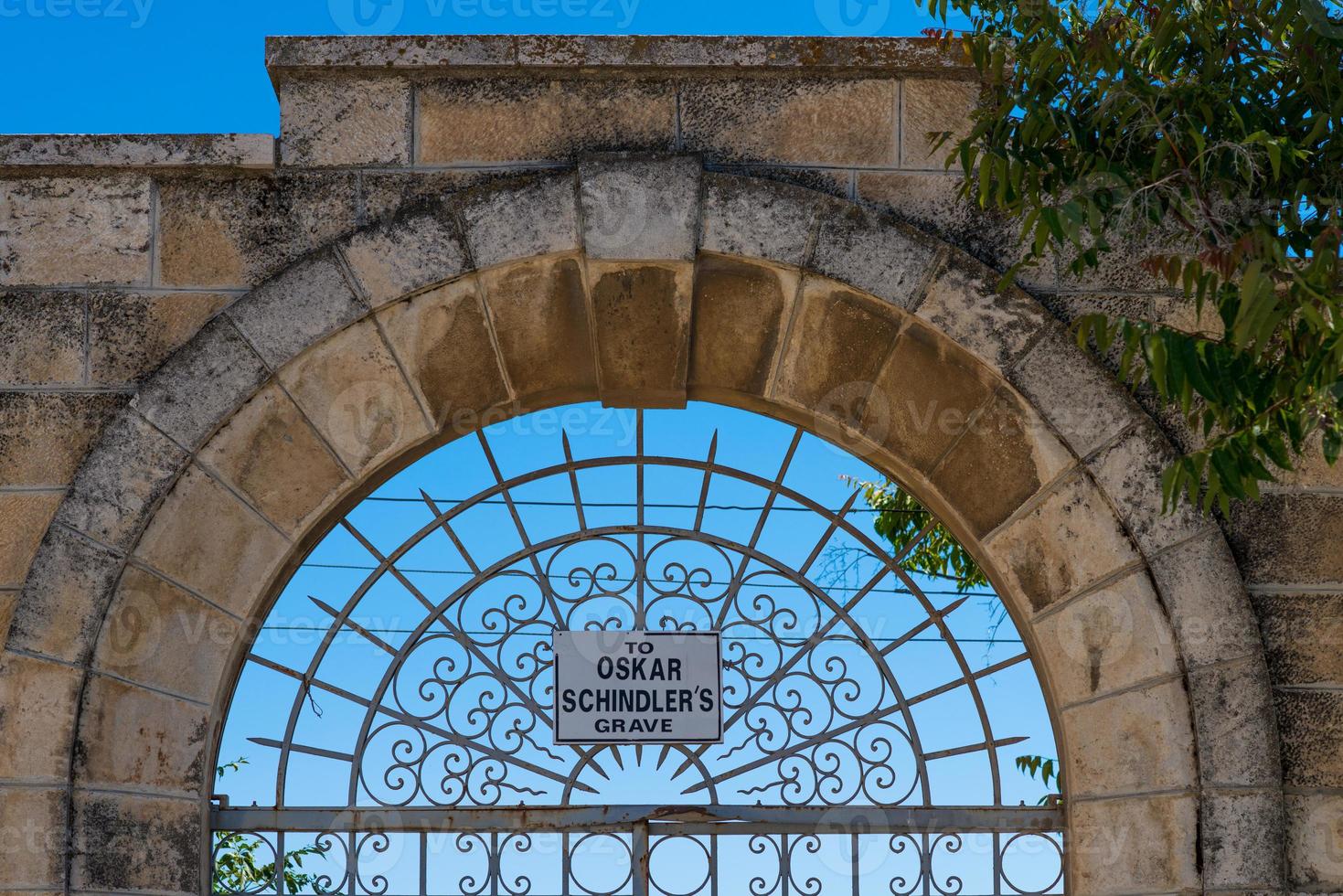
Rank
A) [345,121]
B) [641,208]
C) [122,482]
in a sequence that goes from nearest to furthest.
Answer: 1. [122,482]
2. [641,208]
3. [345,121]

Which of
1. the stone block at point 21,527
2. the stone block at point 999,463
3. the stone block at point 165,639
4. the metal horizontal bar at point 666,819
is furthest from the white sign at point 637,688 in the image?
the stone block at point 21,527

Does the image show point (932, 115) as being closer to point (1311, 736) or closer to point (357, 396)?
point (357, 396)

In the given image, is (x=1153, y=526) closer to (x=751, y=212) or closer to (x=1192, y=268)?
(x=1192, y=268)

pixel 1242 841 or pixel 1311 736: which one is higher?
pixel 1311 736

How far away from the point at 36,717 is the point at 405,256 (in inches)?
72.0

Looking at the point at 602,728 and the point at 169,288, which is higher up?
the point at 169,288

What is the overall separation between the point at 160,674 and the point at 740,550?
1.93 meters

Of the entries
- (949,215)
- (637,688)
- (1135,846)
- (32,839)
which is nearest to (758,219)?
(949,215)

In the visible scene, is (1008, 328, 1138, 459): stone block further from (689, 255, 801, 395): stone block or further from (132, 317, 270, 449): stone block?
(132, 317, 270, 449): stone block

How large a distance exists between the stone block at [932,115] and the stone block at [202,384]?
226 cm

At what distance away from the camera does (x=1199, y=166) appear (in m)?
4.79

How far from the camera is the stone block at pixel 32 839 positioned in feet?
15.9

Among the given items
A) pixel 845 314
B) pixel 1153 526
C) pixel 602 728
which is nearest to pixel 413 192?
pixel 845 314

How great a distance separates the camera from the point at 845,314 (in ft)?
17.9
